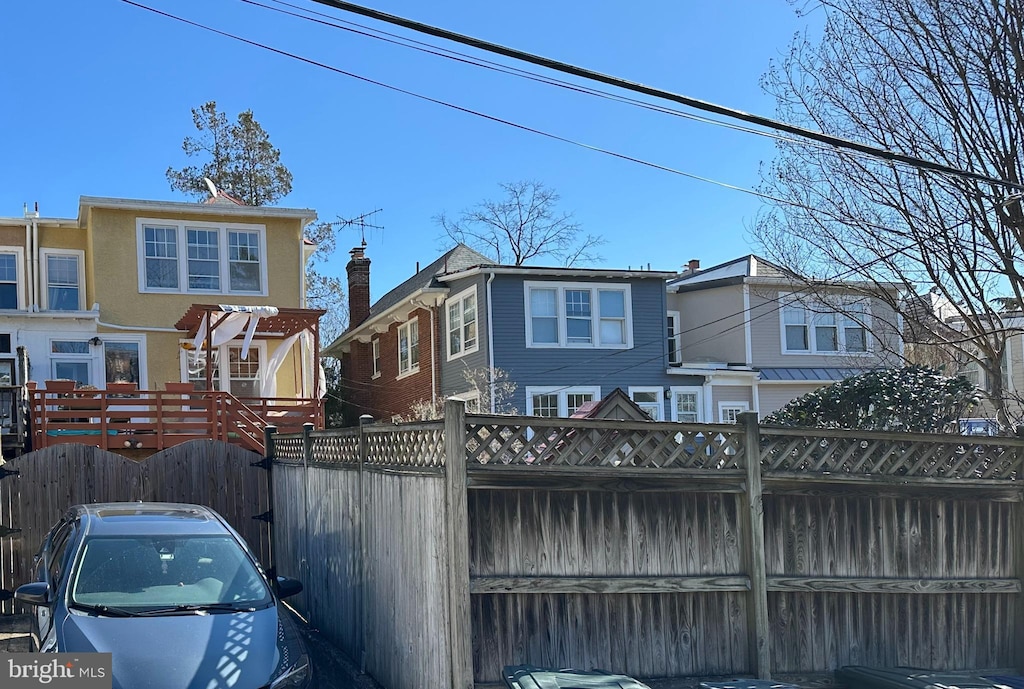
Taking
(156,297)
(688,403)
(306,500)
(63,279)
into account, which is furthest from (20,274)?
(688,403)

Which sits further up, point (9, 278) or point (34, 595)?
point (9, 278)

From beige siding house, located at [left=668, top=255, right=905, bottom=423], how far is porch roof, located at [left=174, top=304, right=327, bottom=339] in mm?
9747

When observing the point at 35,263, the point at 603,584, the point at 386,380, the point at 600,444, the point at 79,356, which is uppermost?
the point at 35,263

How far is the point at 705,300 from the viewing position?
26500 millimetres

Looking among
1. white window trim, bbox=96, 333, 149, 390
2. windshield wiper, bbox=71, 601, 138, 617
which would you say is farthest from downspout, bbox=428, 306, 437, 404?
windshield wiper, bbox=71, 601, 138, 617

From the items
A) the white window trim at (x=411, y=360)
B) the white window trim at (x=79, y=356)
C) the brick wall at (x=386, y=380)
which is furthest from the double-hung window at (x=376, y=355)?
the white window trim at (x=79, y=356)

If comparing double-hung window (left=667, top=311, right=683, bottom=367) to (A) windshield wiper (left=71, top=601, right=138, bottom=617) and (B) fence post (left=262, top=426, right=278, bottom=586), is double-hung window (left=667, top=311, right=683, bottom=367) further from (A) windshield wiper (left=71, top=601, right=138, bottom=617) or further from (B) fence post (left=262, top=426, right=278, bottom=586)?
(A) windshield wiper (left=71, top=601, right=138, bottom=617)

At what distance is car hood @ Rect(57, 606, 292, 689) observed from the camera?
5605mm

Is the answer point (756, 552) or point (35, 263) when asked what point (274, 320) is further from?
point (756, 552)

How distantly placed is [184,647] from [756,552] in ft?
13.2

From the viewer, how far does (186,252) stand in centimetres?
2070

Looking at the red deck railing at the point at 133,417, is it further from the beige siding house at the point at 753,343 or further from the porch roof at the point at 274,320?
the beige siding house at the point at 753,343

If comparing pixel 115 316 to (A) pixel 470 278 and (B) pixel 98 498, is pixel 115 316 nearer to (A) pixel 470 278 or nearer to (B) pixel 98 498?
(A) pixel 470 278

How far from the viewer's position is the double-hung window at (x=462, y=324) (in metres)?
22.8
